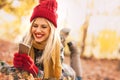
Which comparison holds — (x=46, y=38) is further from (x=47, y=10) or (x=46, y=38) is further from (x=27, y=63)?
(x=27, y=63)

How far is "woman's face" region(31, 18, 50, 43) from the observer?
2.52 meters

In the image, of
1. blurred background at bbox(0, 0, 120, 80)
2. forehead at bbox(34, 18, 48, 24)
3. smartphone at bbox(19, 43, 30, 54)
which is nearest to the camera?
smartphone at bbox(19, 43, 30, 54)

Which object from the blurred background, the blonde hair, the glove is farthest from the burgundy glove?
the blurred background

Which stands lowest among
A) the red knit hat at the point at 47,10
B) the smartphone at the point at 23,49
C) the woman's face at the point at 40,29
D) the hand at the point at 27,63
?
the hand at the point at 27,63

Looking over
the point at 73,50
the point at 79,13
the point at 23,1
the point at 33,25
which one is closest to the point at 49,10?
the point at 33,25

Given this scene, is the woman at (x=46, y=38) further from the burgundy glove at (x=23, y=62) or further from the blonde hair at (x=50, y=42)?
the burgundy glove at (x=23, y=62)

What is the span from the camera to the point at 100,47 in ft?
20.8

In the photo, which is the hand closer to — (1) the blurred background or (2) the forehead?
(2) the forehead

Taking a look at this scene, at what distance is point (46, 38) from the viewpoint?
2.57 m

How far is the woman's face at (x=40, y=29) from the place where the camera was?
2.52 m

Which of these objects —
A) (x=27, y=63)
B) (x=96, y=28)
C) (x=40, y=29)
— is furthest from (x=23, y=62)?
(x=96, y=28)

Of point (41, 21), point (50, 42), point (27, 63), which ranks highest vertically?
point (41, 21)

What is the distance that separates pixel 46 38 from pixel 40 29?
0.09 meters

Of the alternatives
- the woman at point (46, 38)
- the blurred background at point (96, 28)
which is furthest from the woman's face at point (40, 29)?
the blurred background at point (96, 28)
